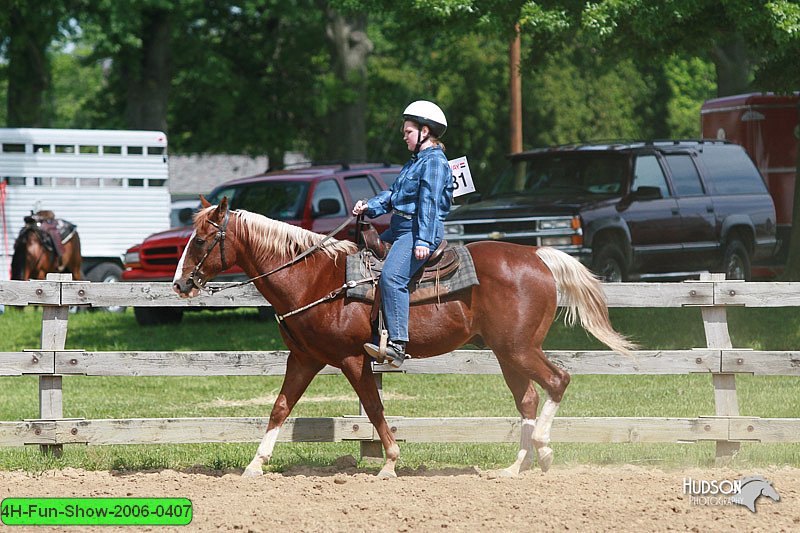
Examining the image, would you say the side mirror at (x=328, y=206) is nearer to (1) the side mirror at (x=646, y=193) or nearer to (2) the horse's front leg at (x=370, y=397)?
(1) the side mirror at (x=646, y=193)

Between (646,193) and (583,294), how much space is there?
8295mm

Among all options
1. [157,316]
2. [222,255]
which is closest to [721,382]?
[222,255]

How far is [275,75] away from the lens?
128ft

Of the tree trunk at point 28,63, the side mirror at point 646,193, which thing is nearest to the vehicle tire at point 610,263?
the side mirror at point 646,193

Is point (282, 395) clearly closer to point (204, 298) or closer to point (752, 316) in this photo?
point (204, 298)

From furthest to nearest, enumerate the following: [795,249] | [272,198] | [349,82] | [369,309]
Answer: [349,82] < [795,249] < [272,198] < [369,309]

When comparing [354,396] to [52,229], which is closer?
[354,396]

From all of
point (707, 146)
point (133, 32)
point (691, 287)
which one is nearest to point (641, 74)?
point (133, 32)

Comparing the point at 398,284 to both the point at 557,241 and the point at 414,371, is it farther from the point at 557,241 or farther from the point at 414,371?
the point at 557,241

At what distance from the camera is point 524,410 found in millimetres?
8492

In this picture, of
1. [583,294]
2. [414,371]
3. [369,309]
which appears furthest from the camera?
[414,371]

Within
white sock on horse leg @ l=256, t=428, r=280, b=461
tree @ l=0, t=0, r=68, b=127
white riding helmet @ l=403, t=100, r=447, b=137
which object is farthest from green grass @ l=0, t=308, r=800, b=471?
tree @ l=0, t=0, r=68, b=127

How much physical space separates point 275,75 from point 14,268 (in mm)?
20274

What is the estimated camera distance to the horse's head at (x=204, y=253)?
8.21m
